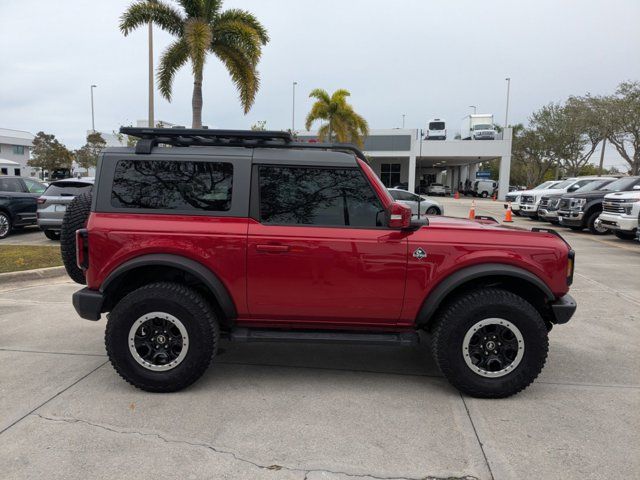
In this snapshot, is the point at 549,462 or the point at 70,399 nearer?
the point at 549,462

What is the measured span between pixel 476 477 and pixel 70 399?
2883mm

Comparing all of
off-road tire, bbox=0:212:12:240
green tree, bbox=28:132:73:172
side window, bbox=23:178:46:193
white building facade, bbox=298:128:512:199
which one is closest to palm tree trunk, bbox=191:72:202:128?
side window, bbox=23:178:46:193

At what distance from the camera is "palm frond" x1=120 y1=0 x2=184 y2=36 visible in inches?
591

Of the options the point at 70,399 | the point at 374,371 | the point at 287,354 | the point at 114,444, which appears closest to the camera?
the point at 114,444

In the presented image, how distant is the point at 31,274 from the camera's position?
7.43 m

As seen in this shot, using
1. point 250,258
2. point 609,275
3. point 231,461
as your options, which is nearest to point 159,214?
point 250,258

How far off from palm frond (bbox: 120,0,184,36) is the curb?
10450 millimetres

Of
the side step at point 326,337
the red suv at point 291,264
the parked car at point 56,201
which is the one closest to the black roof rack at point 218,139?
the red suv at point 291,264

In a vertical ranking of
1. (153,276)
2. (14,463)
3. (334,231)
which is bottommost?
(14,463)

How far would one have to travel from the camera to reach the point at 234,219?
3.57 meters

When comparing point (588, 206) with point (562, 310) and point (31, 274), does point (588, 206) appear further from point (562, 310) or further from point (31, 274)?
point (31, 274)

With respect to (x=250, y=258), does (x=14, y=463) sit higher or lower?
lower

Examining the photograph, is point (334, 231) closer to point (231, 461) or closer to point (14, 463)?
point (231, 461)

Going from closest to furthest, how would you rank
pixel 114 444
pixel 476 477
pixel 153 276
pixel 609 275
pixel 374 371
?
pixel 476 477 < pixel 114 444 < pixel 153 276 < pixel 374 371 < pixel 609 275
